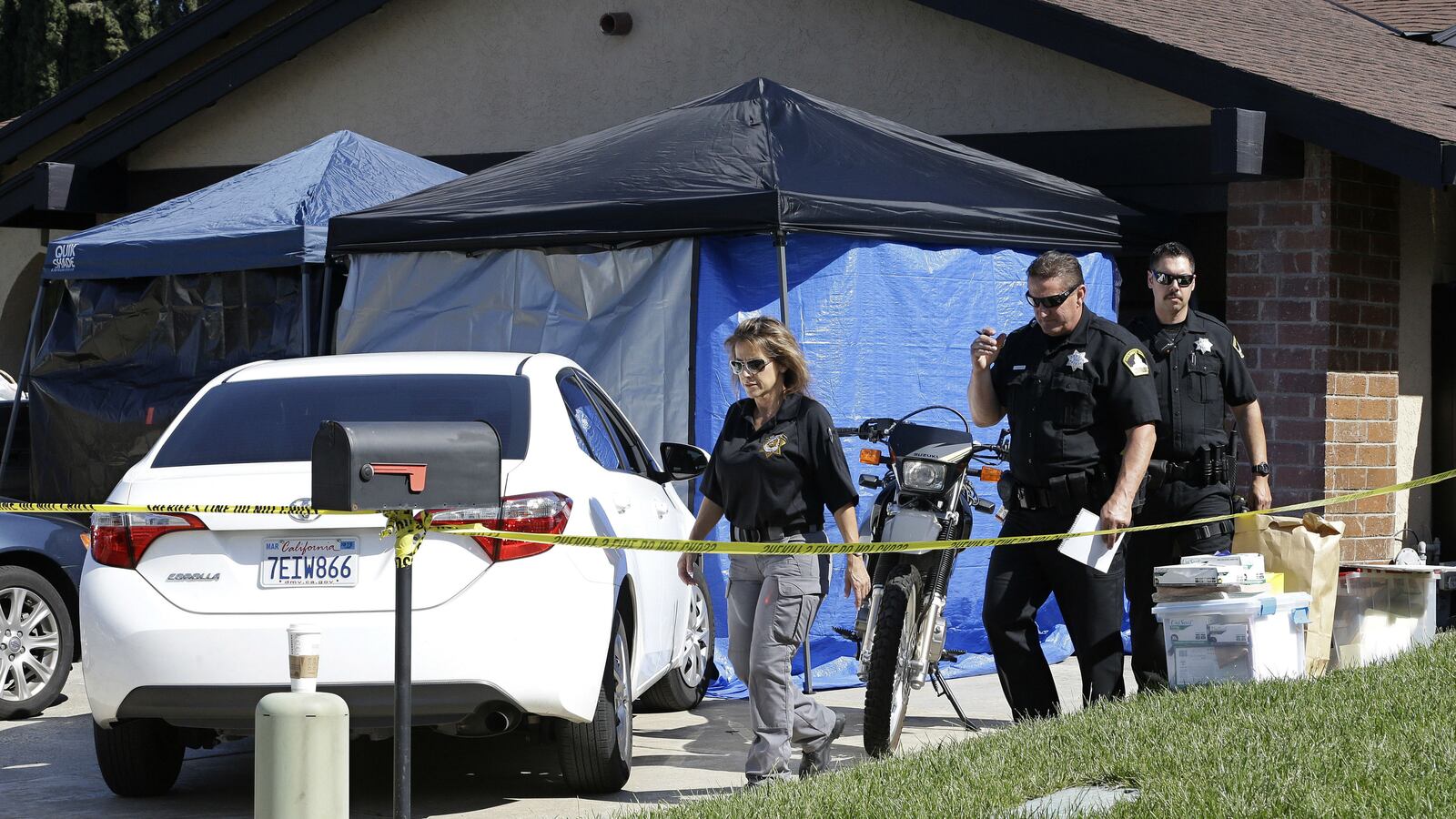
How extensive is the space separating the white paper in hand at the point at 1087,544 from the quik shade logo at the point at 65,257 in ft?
27.2

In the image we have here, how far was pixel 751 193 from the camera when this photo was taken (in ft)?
27.9

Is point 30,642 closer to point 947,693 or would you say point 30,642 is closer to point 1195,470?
point 947,693

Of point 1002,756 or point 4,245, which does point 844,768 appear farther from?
point 4,245

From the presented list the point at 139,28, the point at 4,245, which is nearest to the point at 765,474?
the point at 4,245

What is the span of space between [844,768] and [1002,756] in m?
0.65

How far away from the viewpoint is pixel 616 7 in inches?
535

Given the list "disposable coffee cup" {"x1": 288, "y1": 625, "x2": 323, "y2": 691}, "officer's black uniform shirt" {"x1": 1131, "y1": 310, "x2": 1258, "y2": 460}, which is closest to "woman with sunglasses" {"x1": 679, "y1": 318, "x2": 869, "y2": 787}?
"officer's black uniform shirt" {"x1": 1131, "y1": 310, "x2": 1258, "y2": 460}

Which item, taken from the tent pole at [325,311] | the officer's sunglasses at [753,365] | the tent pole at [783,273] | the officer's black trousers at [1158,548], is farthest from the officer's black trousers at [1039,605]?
the tent pole at [325,311]

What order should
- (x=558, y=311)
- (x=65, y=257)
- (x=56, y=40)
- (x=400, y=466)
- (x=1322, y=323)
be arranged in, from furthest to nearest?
1. (x=56, y=40)
2. (x=65, y=257)
3. (x=1322, y=323)
4. (x=558, y=311)
5. (x=400, y=466)

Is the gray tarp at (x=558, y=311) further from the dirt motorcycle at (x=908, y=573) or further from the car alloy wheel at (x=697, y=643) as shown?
the dirt motorcycle at (x=908, y=573)

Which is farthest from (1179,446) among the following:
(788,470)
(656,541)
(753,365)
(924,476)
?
(656,541)

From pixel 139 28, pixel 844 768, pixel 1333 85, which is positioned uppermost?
pixel 139 28

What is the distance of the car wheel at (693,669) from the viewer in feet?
26.7

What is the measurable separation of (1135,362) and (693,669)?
9.38ft
